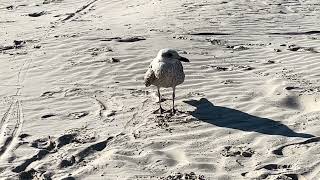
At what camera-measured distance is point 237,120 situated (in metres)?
7.63

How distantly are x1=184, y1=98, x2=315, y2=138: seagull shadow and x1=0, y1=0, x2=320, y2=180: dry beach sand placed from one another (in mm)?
14

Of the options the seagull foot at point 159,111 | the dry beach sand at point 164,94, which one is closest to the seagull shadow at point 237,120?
the dry beach sand at point 164,94

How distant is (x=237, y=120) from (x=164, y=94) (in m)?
1.70

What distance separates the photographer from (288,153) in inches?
257

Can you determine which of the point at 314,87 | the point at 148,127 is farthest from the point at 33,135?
the point at 314,87

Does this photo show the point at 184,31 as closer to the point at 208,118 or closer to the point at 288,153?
the point at 208,118

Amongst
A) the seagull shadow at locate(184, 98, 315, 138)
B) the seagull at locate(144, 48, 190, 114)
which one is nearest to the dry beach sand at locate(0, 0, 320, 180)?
the seagull shadow at locate(184, 98, 315, 138)

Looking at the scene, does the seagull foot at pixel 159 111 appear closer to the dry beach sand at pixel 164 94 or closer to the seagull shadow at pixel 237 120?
the dry beach sand at pixel 164 94

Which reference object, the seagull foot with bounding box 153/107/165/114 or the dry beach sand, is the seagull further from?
the dry beach sand

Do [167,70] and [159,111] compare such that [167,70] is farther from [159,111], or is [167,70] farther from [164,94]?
[164,94]

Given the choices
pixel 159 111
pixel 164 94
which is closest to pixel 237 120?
pixel 159 111

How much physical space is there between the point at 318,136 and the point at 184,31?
6101 millimetres

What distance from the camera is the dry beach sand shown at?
20.8ft

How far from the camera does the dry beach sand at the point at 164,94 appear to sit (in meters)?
6.35
